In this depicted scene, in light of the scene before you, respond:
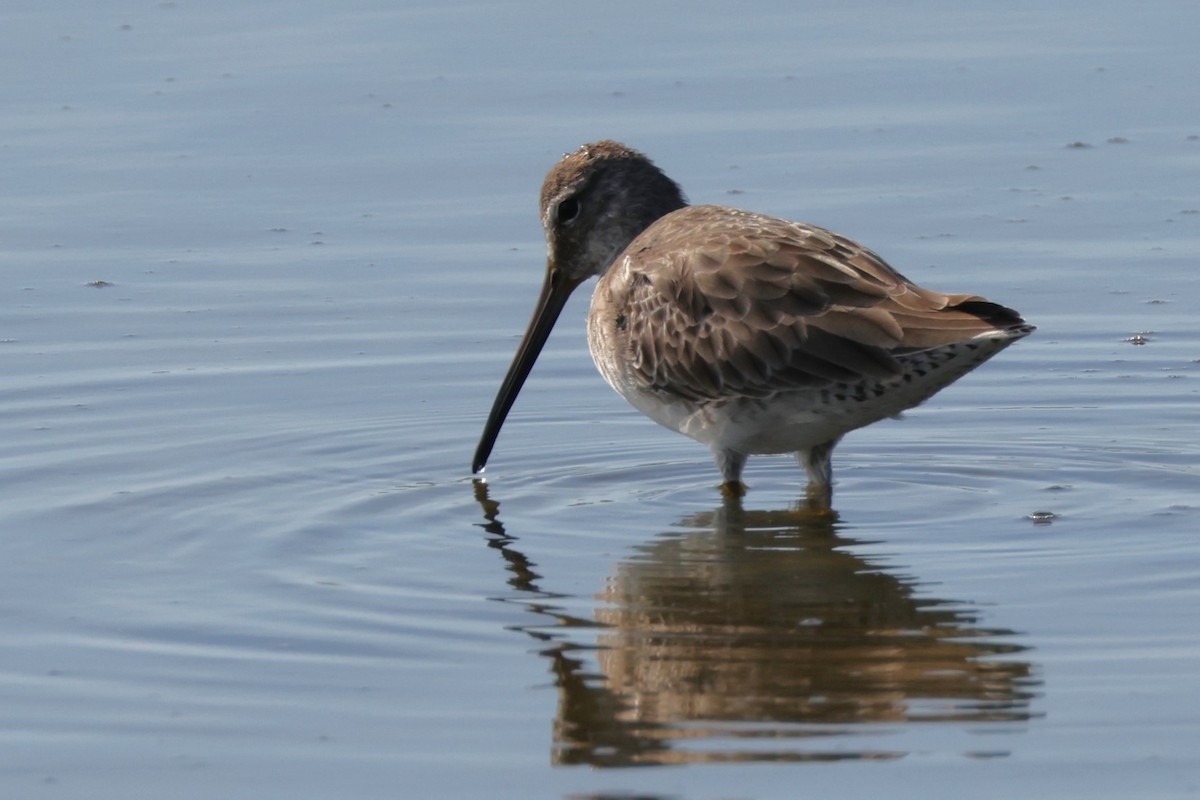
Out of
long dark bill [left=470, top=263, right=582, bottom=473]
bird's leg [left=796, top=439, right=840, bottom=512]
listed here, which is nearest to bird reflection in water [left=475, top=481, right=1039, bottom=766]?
bird's leg [left=796, top=439, right=840, bottom=512]

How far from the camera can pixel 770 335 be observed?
8047 mm

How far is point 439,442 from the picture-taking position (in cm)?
960

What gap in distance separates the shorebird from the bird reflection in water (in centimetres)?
44

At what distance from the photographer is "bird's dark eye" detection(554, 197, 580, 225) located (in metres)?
9.56

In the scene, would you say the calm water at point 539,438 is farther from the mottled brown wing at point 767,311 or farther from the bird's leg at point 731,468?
the mottled brown wing at point 767,311

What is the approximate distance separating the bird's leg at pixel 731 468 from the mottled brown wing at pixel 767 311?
1.02 feet

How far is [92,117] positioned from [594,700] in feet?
26.6

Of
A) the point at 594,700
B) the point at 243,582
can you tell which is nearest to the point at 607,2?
the point at 243,582

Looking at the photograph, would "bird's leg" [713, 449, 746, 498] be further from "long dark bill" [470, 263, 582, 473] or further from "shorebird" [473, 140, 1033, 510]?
"long dark bill" [470, 263, 582, 473]

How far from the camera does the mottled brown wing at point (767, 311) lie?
7816 mm

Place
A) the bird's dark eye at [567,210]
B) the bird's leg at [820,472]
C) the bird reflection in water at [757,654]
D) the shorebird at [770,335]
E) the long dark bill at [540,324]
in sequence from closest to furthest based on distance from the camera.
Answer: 1. the bird reflection in water at [757,654]
2. the shorebird at [770,335]
3. the bird's leg at [820,472]
4. the bird's dark eye at [567,210]
5. the long dark bill at [540,324]

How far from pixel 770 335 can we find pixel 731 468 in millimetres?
789

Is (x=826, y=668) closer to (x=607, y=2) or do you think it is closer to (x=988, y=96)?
(x=988, y=96)

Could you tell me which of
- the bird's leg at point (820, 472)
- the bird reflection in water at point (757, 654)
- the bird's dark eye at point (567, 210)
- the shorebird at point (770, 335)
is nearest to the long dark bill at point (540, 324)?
the bird's dark eye at point (567, 210)
